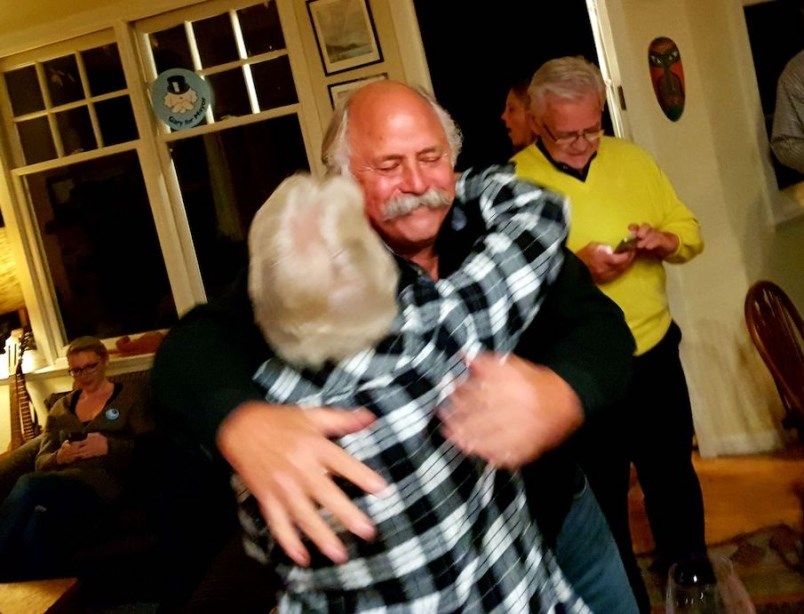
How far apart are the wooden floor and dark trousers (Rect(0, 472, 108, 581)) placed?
6.65ft

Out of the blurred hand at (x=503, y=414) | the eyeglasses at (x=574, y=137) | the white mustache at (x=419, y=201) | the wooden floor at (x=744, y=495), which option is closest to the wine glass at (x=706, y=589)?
the blurred hand at (x=503, y=414)

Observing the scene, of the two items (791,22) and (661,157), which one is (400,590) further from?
(791,22)

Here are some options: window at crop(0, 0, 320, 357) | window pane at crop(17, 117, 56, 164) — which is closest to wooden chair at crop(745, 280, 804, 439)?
window at crop(0, 0, 320, 357)

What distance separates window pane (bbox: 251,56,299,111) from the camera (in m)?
3.49

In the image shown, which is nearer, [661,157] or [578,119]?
[578,119]

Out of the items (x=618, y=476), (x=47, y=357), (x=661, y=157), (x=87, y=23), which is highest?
(x=87, y=23)

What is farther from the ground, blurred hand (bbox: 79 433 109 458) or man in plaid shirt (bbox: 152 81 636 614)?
man in plaid shirt (bbox: 152 81 636 614)

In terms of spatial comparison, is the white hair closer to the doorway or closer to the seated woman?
the seated woman

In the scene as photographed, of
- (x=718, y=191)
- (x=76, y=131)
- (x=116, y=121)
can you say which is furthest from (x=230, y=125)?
(x=718, y=191)

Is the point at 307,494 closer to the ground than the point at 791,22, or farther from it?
closer to the ground

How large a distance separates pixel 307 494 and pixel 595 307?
37 centimetres

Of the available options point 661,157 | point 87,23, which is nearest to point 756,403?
point 661,157

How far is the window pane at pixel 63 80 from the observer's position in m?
3.83

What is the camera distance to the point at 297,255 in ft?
1.91
